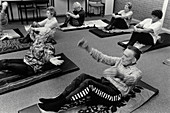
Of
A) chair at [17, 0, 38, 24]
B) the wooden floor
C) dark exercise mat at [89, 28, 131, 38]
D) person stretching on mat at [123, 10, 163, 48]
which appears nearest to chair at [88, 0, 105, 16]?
dark exercise mat at [89, 28, 131, 38]

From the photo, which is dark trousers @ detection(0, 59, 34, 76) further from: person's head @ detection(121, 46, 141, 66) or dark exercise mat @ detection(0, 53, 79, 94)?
person's head @ detection(121, 46, 141, 66)

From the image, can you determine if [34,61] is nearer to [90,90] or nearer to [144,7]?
[90,90]

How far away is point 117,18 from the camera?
16.5 feet

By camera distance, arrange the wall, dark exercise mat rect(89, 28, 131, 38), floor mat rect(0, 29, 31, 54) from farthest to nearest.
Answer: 1. the wall
2. dark exercise mat rect(89, 28, 131, 38)
3. floor mat rect(0, 29, 31, 54)

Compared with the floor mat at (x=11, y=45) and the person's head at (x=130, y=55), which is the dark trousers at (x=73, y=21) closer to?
the floor mat at (x=11, y=45)

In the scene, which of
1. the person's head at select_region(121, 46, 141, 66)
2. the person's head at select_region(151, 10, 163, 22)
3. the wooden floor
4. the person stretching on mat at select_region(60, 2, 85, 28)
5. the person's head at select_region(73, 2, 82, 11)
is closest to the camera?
the person's head at select_region(121, 46, 141, 66)

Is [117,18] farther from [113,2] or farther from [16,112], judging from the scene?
[16,112]

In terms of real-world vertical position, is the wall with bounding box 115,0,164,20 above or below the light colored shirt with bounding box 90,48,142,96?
above

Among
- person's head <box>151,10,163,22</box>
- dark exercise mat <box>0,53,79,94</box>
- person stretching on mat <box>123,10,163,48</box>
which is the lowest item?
dark exercise mat <box>0,53,79,94</box>

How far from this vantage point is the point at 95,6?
21.0 feet

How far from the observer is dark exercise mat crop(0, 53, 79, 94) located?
2496 mm

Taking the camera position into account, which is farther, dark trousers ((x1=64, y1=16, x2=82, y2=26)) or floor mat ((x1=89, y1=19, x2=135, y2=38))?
dark trousers ((x1=64, y1=16, x2=82, y2=26))

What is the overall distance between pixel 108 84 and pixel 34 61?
45.4 inches

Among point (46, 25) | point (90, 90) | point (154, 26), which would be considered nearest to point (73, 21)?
point (46, 25)
